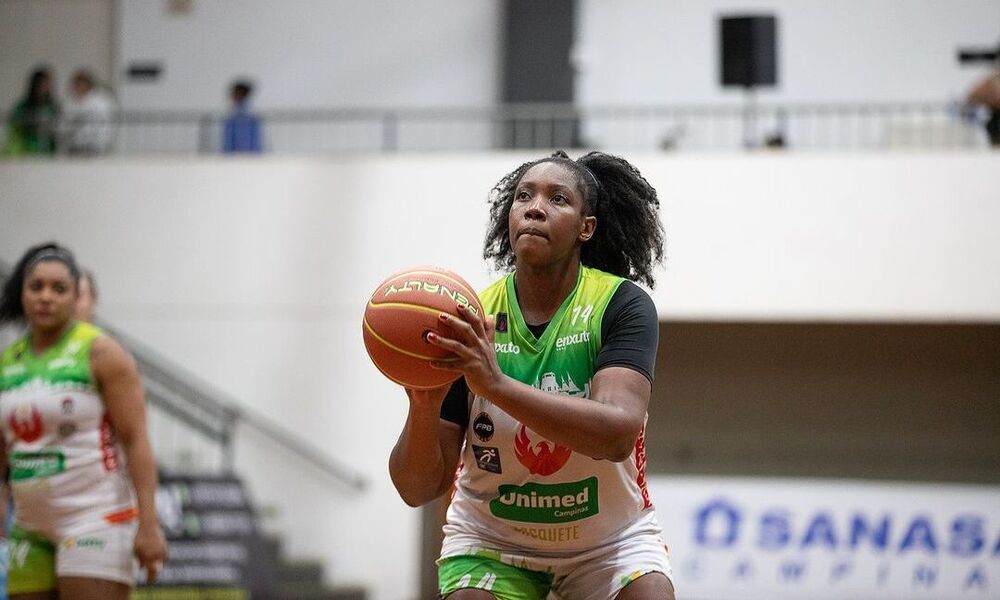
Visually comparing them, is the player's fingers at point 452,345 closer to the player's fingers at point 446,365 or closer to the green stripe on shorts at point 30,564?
the player's fingers at point 446,365

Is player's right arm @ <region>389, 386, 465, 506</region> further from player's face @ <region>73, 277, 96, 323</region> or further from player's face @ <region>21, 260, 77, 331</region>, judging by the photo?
player's face @ <region>73, 277, 96, 323</region>

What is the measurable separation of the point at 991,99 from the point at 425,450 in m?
9.48

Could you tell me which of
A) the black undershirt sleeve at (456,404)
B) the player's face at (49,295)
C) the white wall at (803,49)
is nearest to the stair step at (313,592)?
the white wall at (803,49)

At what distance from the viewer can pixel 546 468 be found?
132 inches

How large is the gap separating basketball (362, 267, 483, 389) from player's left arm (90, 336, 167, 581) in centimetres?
188

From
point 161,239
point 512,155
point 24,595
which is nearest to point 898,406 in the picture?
point 512,155

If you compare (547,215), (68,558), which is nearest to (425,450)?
(547,215)

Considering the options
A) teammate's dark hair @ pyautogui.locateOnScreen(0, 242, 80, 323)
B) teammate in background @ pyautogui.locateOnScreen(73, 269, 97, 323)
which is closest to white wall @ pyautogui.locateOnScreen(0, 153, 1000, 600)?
teammate in background @ pyautogui.locateOnScreen(73, 269, 97, 323)

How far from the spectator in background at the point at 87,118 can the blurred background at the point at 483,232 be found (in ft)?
0.17

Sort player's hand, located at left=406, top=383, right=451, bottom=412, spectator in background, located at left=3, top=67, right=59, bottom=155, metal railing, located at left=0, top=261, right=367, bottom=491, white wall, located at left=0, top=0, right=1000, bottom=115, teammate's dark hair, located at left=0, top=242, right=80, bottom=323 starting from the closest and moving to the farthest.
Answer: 1. player's hand, located at left=406, top=383, right=451, bottom=412
2. teammate's dark hair, located at left=0, top=242, right=80, bottom=323
3. metal railing, located at left=0, top=261, right=367, bottom=491
4. spectator in background, located at left=3, top=67, right=59, bottom=155
5. white wall, located at left=0, top=0, right=1000, bottom=115

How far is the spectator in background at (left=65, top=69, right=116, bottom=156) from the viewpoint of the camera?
42.5ft

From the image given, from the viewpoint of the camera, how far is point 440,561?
350cm

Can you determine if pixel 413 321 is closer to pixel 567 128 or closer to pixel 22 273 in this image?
pixel 22 273

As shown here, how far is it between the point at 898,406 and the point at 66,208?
833 centimetres
